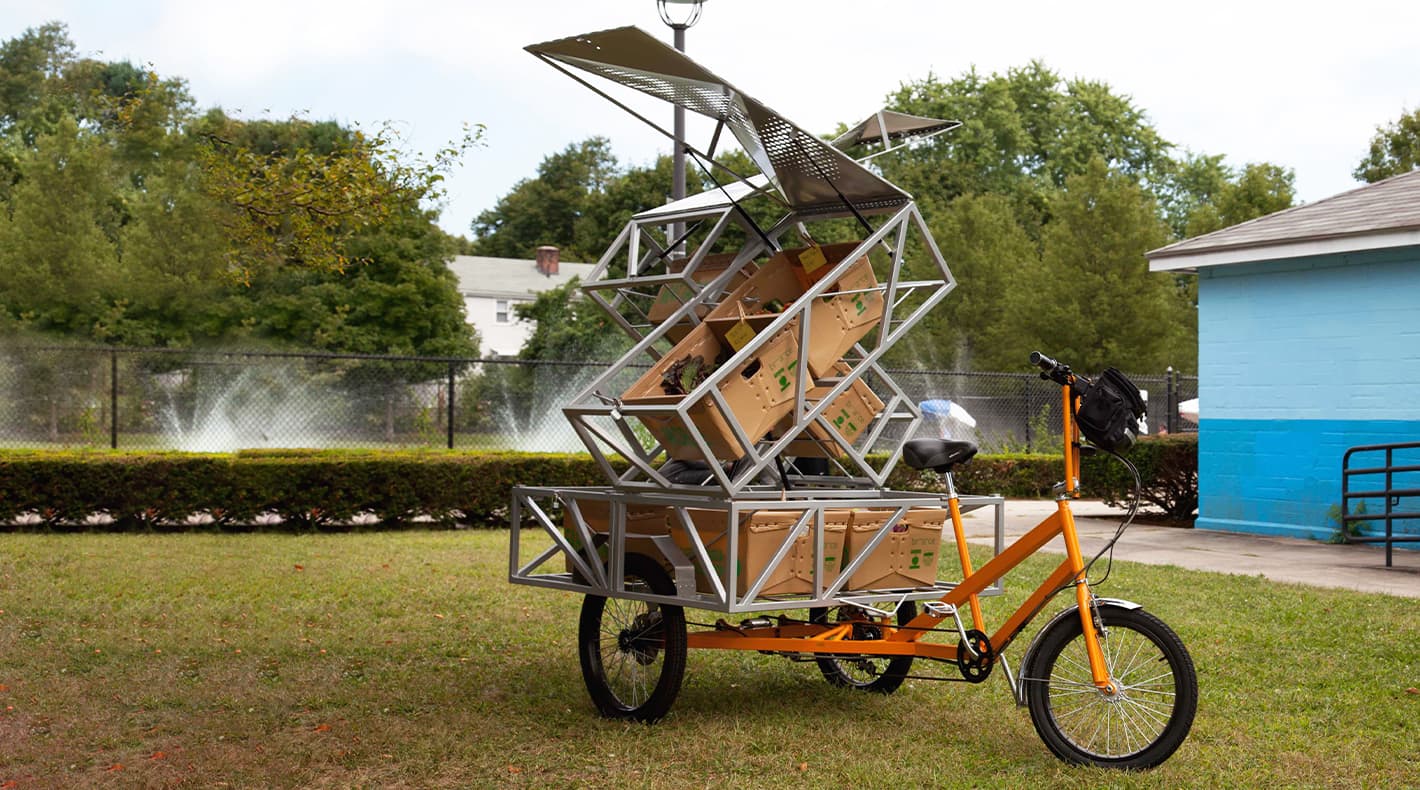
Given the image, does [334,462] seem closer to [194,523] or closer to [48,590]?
[194,523]

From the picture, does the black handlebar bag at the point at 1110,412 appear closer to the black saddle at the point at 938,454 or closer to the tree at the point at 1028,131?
the black saddle at the point at 938,454

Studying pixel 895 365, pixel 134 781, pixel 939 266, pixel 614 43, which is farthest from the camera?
pixel 895 365

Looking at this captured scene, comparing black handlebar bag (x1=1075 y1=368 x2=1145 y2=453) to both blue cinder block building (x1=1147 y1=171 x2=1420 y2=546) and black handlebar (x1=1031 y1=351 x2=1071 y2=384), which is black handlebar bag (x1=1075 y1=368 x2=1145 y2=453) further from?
blue cinder block building (x1=1147 y1=171 x2=1420 y2=546)

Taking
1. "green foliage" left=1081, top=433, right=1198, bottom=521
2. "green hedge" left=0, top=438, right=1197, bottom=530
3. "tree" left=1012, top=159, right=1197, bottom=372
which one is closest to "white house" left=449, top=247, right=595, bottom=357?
"tree" left=1012, top=159, right=1197, bottom=372

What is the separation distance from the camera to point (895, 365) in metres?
36.9

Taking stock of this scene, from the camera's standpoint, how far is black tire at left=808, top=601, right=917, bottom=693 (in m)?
6.00

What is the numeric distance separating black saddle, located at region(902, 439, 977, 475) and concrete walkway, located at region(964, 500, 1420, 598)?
5768 millimetres

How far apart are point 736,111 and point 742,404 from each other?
4.14ft

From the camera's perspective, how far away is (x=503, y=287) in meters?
54.8

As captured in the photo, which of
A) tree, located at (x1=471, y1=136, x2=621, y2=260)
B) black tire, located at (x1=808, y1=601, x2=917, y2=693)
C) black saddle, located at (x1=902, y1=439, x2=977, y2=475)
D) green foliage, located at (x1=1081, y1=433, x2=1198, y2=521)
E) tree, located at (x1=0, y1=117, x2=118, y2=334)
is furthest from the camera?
tree, located at (x1=471, y1=136, x2=621, y2=260)

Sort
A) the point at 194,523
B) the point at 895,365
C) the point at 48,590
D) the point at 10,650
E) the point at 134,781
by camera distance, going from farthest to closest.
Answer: the point at 895,365 < the point at 194,523 < the point at 48,590 < the point at 10,650 < the point at 134,781

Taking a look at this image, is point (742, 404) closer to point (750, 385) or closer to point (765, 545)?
point (750, 385)

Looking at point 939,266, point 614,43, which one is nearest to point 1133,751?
point 939,266

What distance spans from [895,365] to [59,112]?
24.2 meters
